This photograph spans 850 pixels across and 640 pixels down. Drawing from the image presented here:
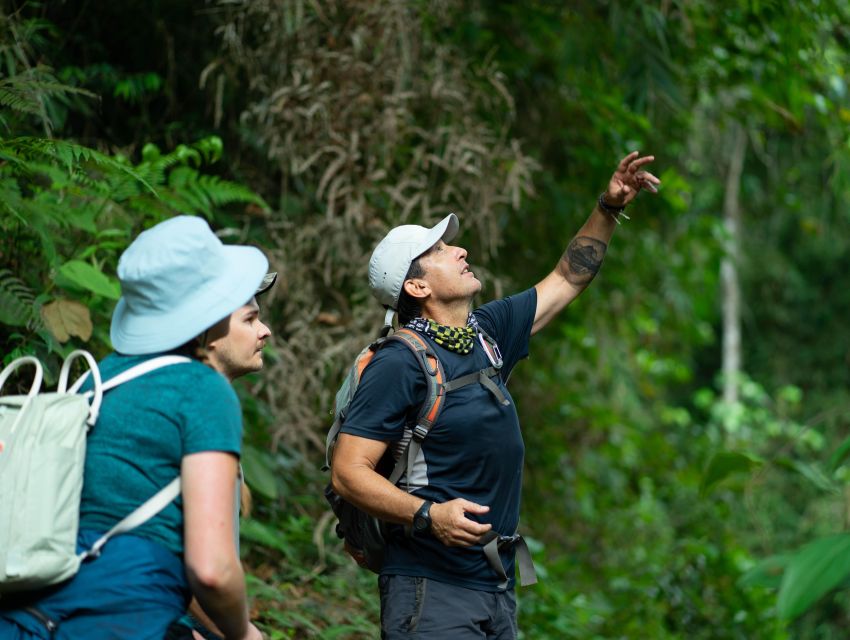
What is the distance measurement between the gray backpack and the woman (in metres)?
0.04

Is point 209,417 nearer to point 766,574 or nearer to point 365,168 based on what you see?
point 766,574

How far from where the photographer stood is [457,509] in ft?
10.4

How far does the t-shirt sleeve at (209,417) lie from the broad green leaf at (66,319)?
211 centimetres

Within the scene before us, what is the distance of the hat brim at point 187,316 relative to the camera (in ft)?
8.07

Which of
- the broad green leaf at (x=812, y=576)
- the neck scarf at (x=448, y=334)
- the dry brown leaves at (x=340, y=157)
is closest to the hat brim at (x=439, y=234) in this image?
the neck scarf at (x=448, y=334)

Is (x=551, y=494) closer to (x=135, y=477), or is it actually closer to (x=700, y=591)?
(x=700, y=591)

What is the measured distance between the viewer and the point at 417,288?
3623mm

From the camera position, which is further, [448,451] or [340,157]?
[340,157]

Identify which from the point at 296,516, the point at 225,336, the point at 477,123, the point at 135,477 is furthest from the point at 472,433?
the point at 477,123

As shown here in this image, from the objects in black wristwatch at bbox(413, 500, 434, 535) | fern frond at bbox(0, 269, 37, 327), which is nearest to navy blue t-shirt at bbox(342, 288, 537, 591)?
black wristwatch at bbox(413, 500, 434, 535)

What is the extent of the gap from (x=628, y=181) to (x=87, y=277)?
2.22 metres

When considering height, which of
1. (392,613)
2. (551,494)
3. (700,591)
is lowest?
(551,494)

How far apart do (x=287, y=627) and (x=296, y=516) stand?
1.16 meters

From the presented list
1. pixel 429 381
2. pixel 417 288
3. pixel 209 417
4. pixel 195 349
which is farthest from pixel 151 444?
pixel 417 288
